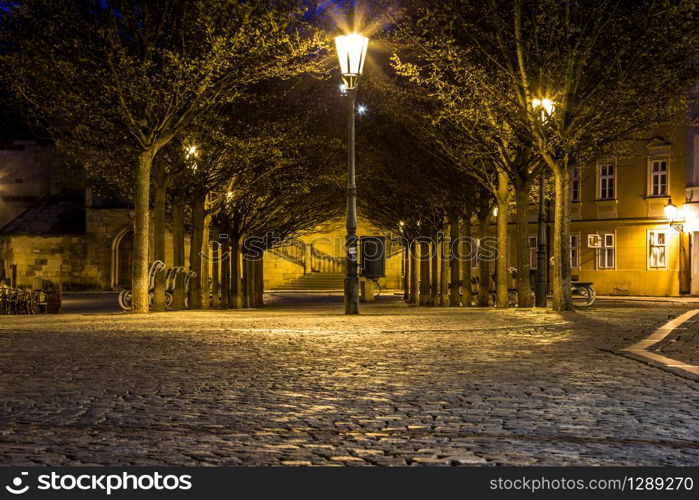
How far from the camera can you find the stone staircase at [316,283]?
59875mm

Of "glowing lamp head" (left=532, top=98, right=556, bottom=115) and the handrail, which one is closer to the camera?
"glowing lamp head" (left=532, top=98, right=556, bottom=115)

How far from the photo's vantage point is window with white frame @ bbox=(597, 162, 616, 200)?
1821 inches

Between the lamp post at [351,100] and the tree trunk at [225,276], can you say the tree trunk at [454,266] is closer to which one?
→ the tree trunk at [225,276]

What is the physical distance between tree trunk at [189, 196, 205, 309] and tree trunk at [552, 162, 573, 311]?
41.2 feet

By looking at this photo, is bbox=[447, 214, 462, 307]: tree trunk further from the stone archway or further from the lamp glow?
the stone archway

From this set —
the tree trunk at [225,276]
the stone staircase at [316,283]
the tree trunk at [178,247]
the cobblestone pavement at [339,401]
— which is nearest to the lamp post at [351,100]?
the cobblestone pavement at [339,401]

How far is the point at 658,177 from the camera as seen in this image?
4394 centimetres

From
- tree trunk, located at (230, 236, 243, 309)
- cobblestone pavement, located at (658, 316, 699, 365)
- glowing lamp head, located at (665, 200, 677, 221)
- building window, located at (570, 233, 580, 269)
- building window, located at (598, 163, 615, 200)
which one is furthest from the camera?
building window, located at (570, 233, 580, 269)

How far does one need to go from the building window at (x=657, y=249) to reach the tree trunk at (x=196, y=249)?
886 inches

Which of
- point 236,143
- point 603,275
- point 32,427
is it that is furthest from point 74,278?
point 32,427

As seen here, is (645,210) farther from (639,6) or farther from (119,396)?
(119,396)

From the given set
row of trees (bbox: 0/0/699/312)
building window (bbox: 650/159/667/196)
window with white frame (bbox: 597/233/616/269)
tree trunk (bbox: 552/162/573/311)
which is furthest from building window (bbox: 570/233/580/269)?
tree trunk (bbox: 552/162/573/311)

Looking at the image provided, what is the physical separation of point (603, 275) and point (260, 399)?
1582 inches

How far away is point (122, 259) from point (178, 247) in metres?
32.8
